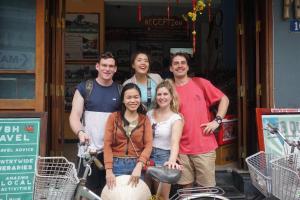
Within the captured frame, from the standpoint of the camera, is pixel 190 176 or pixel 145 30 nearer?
pixel 190 176

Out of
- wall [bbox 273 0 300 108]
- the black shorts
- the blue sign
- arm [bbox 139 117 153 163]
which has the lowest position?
the black shorts

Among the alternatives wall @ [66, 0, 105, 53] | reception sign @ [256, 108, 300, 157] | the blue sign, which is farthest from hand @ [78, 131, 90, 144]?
wall @ [66, 0, 105, 53]

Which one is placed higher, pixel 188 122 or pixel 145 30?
pixel 145 30

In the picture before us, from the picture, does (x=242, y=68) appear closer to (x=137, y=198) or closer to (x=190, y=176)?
(x=190, y=176)

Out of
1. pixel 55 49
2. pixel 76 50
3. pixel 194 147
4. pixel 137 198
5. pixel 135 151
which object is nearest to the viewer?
pixel 137 198

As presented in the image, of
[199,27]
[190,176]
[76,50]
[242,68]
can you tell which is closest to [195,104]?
[190,176]

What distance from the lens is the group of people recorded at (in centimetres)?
411

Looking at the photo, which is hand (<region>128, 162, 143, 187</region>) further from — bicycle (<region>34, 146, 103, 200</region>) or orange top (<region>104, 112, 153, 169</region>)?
bicycle (<region>34, 146, 103, 200</region>)

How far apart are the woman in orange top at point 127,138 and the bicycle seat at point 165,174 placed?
323 millimetres

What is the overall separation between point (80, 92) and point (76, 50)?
447 centimetres

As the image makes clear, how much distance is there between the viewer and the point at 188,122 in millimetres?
4438

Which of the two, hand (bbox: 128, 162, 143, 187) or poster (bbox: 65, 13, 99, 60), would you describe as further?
poster (bbox: 65, 13, 99, 60)

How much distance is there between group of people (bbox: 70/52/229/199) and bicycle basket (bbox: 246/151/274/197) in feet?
1.49

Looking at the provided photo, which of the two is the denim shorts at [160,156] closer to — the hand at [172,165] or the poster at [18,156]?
the hand at [172,165]
